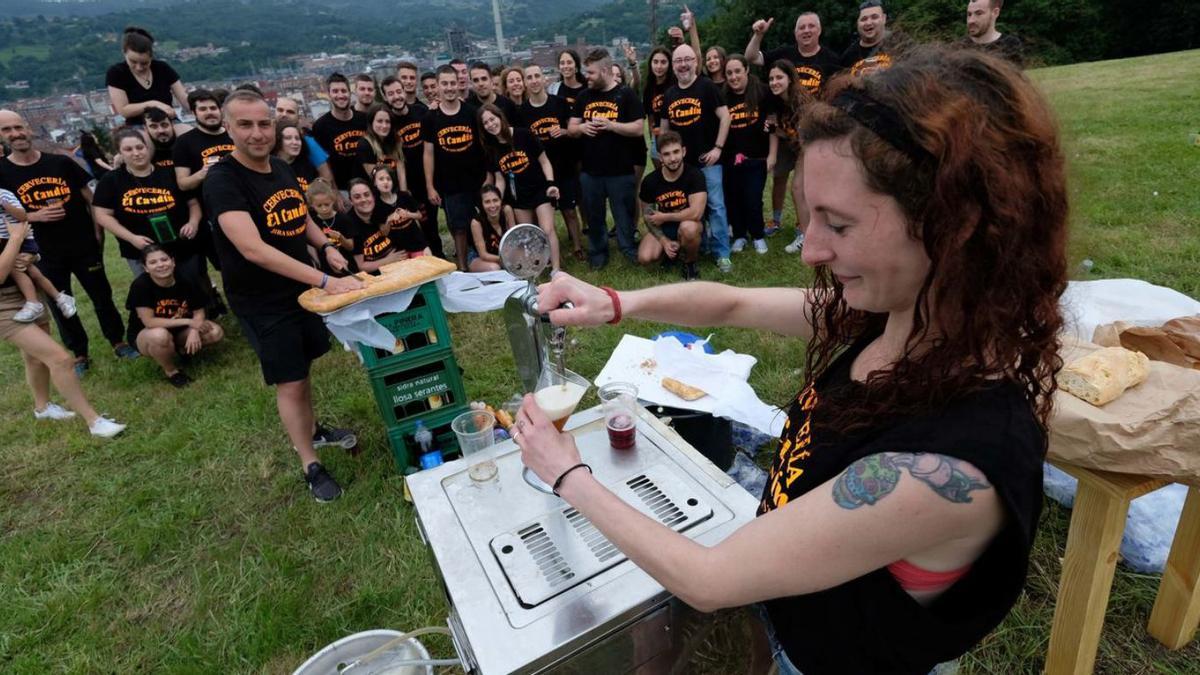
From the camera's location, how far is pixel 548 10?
323 feet

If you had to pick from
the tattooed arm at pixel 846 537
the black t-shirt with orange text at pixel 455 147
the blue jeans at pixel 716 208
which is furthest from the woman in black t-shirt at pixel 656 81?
the tattooed arm at pixel 846 537

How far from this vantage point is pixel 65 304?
4953mm

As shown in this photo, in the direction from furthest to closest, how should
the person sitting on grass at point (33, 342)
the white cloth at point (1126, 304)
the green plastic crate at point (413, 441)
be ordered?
the person sitting on grass at point (33, 342) → the green plastic crate at point (413, 441) → the white cloth at point (1126, 304)

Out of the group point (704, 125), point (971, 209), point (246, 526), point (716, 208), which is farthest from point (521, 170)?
point (971, 209)

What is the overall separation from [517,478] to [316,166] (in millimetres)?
5169

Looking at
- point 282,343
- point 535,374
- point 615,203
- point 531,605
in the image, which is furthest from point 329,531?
point 615,203

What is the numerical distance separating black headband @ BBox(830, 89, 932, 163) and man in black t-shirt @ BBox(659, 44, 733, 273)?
5132mm

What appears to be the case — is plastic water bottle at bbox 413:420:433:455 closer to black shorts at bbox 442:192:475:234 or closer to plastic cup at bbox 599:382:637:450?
plastic cup at bbox 599:382:637:450

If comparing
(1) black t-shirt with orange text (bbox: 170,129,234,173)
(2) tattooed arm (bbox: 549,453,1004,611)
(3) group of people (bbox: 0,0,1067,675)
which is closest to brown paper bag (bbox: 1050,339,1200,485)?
(3) group of people (bbox: 0,0,1067,675)

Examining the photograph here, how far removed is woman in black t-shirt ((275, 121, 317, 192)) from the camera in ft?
17.8

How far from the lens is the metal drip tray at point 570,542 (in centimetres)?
138

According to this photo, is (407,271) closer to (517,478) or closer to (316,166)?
(517,478)

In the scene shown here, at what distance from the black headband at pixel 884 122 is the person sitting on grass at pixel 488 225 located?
5.14 metres

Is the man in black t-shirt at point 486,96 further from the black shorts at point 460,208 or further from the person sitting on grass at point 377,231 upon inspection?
the person sitting on grass at point 377,231
